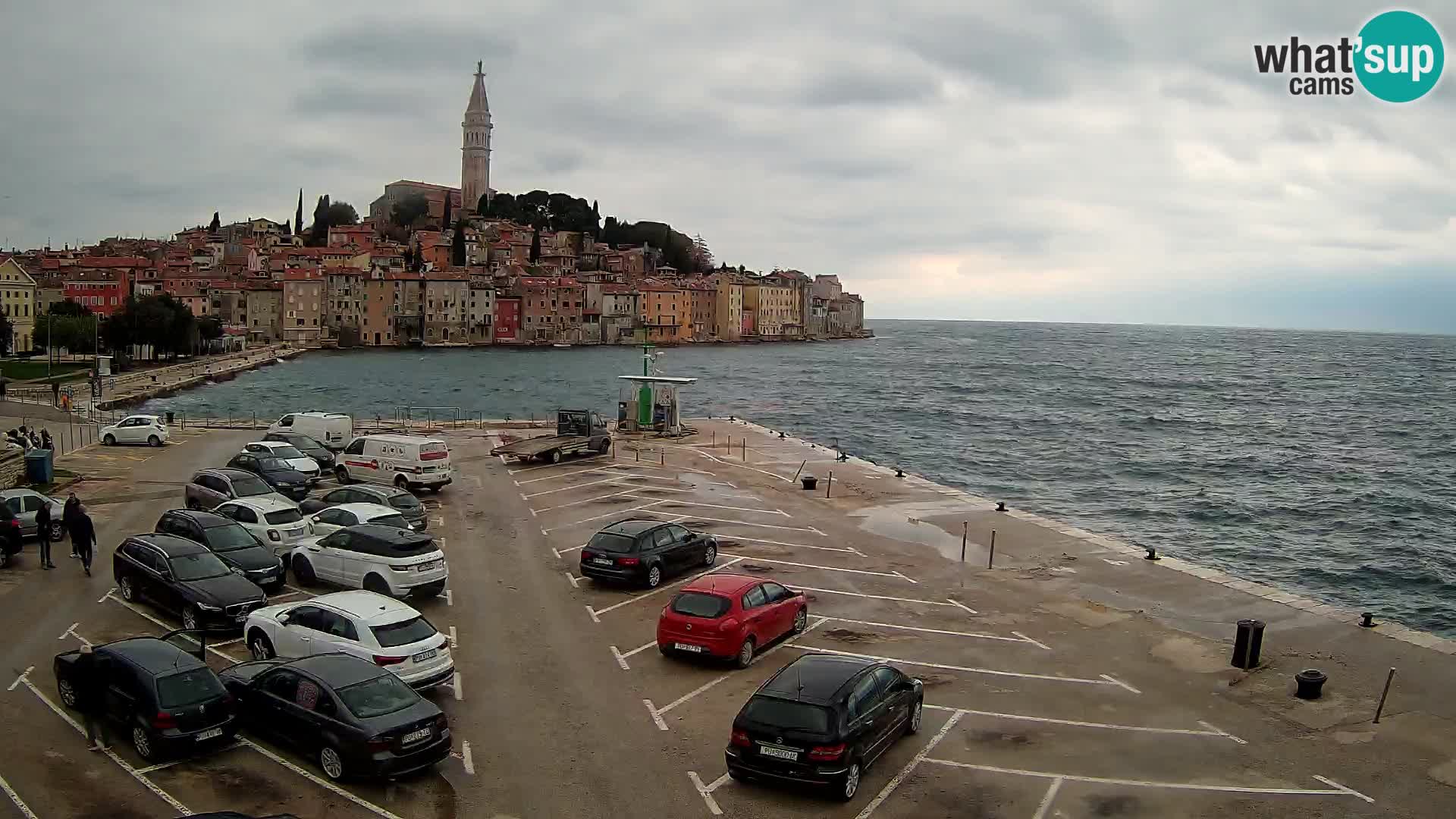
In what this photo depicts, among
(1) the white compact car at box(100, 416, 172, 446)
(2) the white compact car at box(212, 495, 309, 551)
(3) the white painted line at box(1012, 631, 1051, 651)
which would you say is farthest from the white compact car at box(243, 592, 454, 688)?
(1) the white compact car at box(100, 416, 172, 446)

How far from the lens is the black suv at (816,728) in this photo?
9.97 m

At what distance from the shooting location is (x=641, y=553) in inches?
705

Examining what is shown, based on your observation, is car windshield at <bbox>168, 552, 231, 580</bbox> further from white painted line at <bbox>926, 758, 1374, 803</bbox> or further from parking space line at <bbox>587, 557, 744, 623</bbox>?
white painted line at <bbox>926, 758, 1374, 803</bbox>

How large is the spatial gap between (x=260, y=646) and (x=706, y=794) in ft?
21.0

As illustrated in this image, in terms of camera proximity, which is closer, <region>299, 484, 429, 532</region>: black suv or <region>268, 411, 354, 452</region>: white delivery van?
<region>299, 484, 429, 532</region>: black suv

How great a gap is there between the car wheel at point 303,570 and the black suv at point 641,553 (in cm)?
437

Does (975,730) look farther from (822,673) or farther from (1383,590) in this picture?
(1383,590)

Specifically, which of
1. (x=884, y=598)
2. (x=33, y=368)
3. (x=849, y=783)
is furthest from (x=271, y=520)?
(x=33, y=368)

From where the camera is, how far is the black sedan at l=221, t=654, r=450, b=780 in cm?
1001

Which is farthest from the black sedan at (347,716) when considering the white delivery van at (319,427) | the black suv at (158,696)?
the white delivery van at (319,427)

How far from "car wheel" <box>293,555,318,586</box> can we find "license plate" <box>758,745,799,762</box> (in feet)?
33.3

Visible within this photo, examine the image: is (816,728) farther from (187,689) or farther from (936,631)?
(936,631)

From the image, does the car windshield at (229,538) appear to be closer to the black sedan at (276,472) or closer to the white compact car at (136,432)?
the black sedan at (276,472)

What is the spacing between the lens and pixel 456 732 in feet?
38.1
